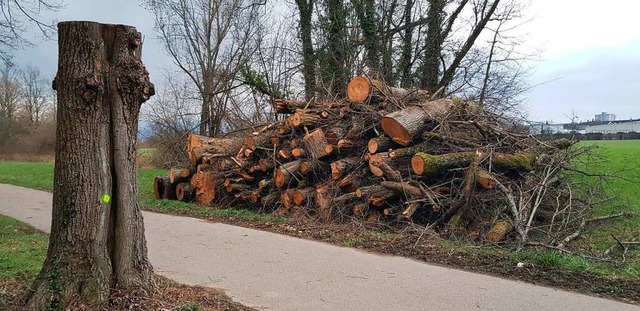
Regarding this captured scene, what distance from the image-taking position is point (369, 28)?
20.2m

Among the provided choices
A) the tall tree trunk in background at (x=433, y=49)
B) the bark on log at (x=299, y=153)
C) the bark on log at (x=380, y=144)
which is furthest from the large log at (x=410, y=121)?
the tall tree trunk in background at (x=433, y=49)

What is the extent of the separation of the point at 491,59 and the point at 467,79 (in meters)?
1.52

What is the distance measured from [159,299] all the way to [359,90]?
8.04 m

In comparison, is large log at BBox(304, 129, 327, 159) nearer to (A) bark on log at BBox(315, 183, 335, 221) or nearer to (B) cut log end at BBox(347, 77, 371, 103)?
(A) bark on log at BBox(315, 183, 335, 221)

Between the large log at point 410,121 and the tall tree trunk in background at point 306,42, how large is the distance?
33.5 feet

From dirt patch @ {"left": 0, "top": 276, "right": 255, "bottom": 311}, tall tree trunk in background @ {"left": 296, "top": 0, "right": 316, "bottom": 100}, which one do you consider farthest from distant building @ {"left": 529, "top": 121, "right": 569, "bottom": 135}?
tall tree trunk in background @ {"left": 296, "top": 0, "right": 316, "bottom": 100}

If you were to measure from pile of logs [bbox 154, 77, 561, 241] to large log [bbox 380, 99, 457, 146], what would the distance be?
0.02 meters

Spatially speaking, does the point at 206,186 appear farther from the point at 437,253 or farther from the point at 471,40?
the point at 471,40

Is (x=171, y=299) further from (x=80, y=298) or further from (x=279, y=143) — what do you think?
(x=279, y=143)

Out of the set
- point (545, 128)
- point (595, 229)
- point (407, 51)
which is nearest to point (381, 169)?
point (595, 229)

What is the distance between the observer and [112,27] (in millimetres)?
4328

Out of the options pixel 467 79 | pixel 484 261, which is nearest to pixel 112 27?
pixel 484 261

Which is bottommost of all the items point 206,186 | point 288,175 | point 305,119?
point 206,186

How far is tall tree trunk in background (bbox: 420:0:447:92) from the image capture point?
66.9 feet
